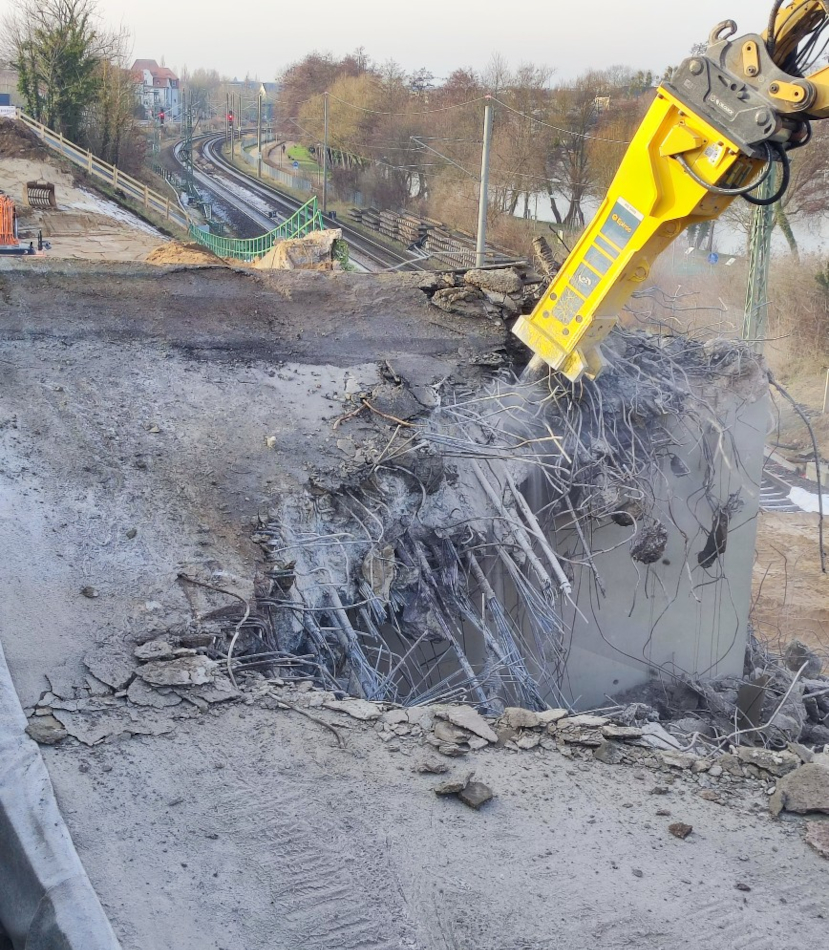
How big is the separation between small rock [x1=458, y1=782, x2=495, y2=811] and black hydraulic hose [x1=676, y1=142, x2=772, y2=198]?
4302 millimetres

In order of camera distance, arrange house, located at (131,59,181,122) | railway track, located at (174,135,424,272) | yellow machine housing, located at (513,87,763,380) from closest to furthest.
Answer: yellow machine housing, located at (513,87,763,380)
railway track, located at (174,135,424,272)
house, located at (131,59,181,122)

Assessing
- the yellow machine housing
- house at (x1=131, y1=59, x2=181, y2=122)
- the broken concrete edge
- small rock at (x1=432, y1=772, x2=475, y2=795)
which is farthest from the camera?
house at (x1=131, y1=59, x2=181, y2=122)

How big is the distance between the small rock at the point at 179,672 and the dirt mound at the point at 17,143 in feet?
89.6

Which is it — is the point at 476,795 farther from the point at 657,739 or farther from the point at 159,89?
the point at 159,89

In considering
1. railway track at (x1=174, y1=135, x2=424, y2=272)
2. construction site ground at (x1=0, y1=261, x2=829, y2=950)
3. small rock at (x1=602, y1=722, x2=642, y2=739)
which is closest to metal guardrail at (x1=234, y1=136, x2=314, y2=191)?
railway track at (x1=174, y1=135, x2=424, y2=272)

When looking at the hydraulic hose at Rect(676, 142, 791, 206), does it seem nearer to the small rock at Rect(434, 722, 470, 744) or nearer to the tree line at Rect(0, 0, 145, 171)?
the small rock at Rect(434, 722, 470, 744)

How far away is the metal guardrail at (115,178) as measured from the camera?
2766cm

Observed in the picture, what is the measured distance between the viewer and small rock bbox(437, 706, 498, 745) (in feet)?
14.3

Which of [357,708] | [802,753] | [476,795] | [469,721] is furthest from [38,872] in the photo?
[802,753]

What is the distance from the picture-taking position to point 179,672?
445 cm

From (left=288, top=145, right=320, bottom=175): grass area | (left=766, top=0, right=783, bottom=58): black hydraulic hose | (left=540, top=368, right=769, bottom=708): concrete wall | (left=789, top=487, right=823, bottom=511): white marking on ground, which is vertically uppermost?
(left=288, top=145, right=320, bottom=175): grass area

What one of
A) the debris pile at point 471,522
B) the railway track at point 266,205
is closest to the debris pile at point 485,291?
the debris pile at point 471,522

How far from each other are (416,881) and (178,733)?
127 cm

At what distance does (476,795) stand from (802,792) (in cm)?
145
